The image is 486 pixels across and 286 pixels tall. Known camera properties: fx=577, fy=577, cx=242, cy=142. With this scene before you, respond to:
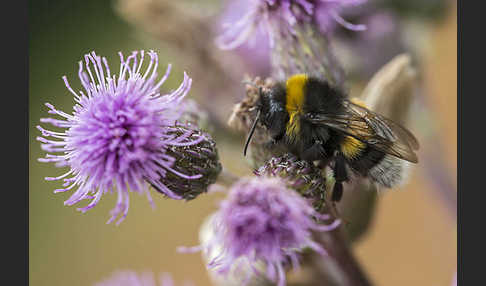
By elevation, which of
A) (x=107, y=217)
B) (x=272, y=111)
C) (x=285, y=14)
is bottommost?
(x=107, y=217)

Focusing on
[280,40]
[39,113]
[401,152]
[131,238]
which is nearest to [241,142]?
[280,40]

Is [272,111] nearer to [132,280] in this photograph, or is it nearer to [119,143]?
[119,143]

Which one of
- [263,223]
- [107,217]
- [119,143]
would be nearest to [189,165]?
[119,143]

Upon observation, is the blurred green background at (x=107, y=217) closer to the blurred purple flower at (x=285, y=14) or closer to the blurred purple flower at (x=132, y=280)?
the blurred purple flower at (x=132, y=280)

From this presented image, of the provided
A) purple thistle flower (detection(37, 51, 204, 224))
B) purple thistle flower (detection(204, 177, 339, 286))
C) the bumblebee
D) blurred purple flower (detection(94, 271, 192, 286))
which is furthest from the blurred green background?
purple thistle flower (detection(204, 177, 339, 286))

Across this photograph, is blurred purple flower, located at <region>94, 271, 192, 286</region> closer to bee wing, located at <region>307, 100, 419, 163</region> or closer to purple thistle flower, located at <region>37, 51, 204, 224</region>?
purple thistle flower, located at <region>37, 51, 204, 224</region>

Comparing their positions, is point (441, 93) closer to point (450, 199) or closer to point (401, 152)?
point (450, 199)
